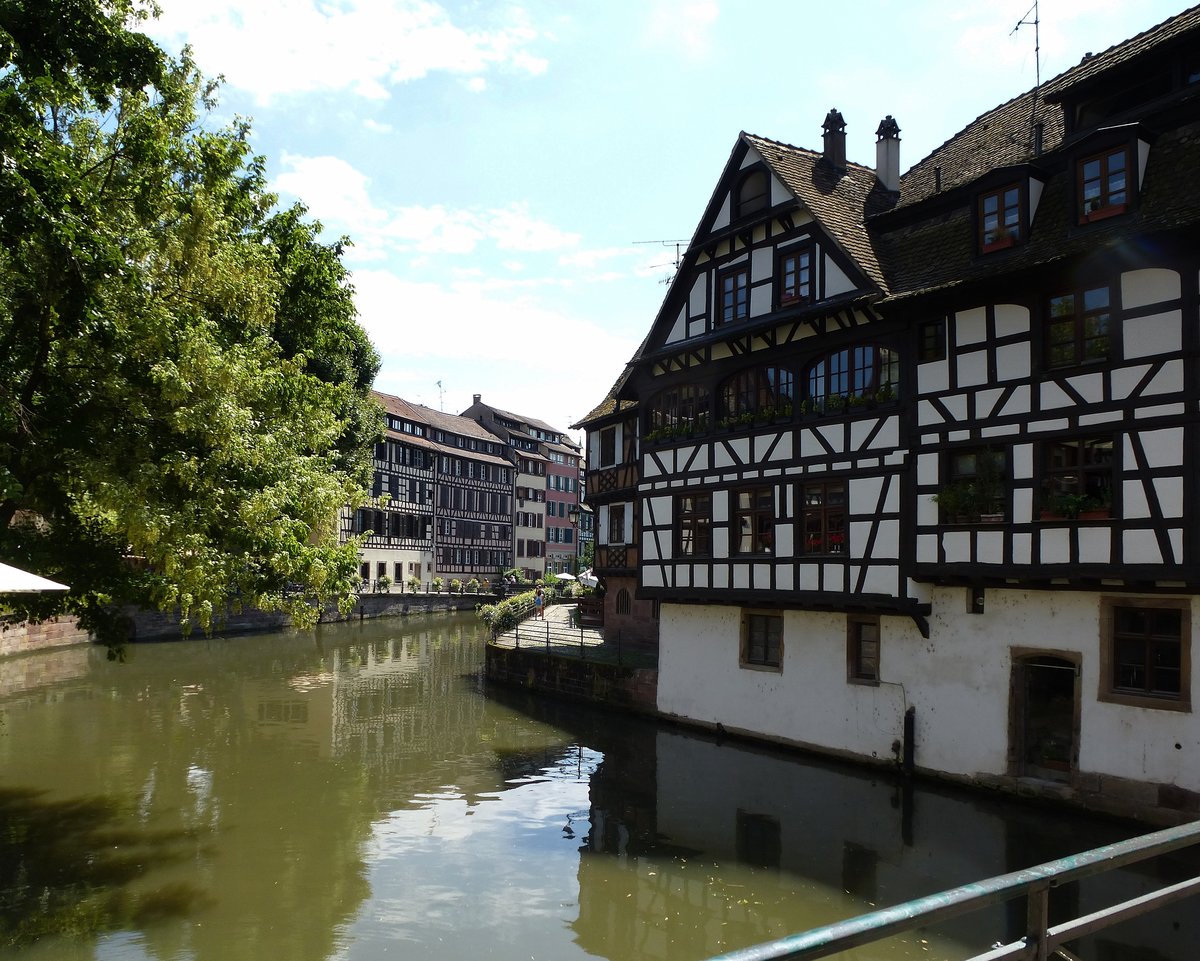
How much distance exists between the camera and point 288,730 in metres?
22.7

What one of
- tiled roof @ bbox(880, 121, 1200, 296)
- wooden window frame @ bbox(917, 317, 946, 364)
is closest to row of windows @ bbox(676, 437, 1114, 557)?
wooden window frame @ bbox(917, 317, 946, 364)

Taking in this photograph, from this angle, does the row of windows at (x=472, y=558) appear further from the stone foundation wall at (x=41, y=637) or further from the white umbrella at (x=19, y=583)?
the white umbrella at (x=19, y=583)

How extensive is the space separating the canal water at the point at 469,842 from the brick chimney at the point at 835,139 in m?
14.1

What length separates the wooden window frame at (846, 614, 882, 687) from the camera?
18.8m

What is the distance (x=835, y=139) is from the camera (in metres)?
22.9

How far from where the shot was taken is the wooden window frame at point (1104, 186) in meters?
15.0

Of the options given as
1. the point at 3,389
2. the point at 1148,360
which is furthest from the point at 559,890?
the point at 1148,360

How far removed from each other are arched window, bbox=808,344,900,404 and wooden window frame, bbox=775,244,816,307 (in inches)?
55.6

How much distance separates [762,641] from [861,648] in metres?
2.61

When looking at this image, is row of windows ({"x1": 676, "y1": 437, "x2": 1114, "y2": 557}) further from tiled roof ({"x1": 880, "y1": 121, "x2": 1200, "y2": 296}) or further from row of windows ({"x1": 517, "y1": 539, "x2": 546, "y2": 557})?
row of windows ({"x1": 517, "y1": 539, "x2": 546, "y2": 557})

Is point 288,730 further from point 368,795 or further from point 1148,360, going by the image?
point 1148,360

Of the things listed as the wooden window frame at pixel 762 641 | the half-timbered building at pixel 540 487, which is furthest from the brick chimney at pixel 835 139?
the half-timbered building at pixel 540 487

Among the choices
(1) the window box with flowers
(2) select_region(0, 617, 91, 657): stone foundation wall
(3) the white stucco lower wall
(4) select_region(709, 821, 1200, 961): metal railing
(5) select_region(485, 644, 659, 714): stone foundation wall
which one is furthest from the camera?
(2) select_region(0, 617, 91, 657): stone foundation wall

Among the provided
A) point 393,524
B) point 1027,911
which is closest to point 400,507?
point 393,524
